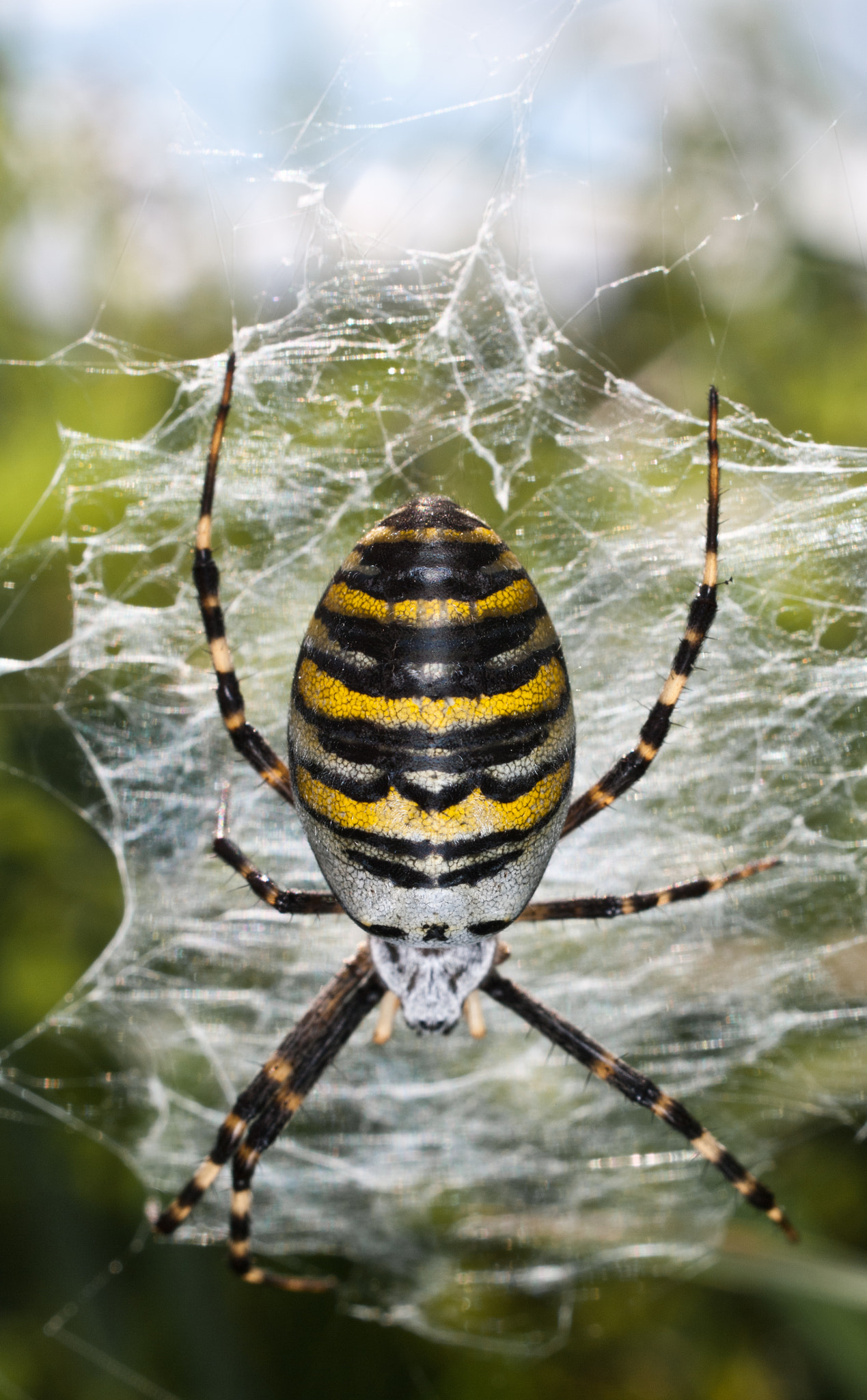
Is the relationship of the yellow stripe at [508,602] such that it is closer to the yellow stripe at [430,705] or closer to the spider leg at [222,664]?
the yellow stripe at [430,705]

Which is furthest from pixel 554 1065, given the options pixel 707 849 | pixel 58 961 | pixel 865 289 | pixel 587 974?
pixel 865 289

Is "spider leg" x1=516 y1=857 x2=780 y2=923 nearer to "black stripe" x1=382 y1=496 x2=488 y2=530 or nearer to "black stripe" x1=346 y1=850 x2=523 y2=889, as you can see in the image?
"black stripe" x1=346 y1=850 x2=523 y2=889

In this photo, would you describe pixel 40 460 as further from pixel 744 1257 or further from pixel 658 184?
pixel 744 1257

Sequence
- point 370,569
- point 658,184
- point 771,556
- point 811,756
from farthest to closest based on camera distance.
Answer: point 658,184 < point 811,756 < point 771,556 < point 370,569

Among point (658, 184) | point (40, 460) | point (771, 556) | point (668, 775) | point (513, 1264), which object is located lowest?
point (513, 1264)

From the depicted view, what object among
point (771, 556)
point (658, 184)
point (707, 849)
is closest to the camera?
point (771, 556)

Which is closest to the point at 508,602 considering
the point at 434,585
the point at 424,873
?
the point at 434,585

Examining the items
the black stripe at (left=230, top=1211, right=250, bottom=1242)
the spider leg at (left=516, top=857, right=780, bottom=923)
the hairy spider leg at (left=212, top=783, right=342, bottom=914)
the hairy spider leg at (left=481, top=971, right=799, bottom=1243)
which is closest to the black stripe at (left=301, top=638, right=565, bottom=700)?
the hairy spider leg at (left=212, top=783, right=342, bottom=914)
